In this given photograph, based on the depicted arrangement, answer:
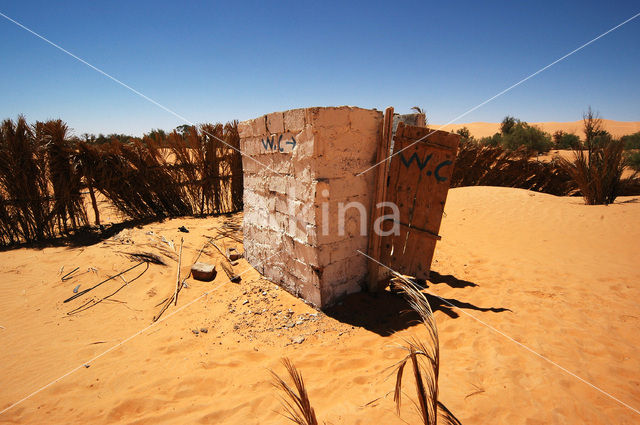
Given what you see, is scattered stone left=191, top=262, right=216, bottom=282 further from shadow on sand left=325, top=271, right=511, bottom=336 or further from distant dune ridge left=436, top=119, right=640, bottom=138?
distant dune ridge left=436, top=119, right=640, bottom=138

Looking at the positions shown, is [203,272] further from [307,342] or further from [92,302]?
[307,342]

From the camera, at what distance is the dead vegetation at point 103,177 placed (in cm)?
499

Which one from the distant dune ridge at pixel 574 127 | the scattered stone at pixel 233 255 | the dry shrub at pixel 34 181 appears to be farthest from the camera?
the distant dune ridge at pixel 574 127

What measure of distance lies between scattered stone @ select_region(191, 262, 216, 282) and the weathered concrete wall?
3.40 feet

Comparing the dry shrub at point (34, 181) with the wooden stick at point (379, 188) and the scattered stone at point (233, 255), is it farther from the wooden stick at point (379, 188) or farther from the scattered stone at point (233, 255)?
the wooden stick at point (379, 188)

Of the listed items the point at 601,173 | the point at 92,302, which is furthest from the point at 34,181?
the point at 601,173

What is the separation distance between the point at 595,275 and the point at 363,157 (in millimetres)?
3756

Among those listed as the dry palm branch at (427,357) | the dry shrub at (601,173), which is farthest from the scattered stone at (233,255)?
the dry shrub at (601,173)

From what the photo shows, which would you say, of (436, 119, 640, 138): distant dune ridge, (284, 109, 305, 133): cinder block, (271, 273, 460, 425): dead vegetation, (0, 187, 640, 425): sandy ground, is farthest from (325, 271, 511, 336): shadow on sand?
(436, 119, 640, 138): distant dune ridge

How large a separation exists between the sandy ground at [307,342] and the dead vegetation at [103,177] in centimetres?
93

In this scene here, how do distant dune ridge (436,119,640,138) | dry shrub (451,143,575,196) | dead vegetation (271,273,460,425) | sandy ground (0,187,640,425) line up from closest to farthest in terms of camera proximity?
dead vegetation (271,273,460,425)
sandy ground (0,187,640,425)
dry shrub (451,143,575,196)
distant dune ridge (436,119,640,138)

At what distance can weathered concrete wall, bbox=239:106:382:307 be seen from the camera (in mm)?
2842

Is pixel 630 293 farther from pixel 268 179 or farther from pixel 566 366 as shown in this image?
pixel 268 179

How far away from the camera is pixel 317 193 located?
2.83m
